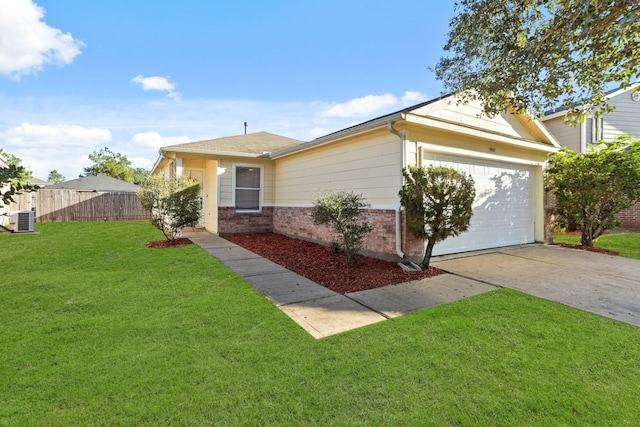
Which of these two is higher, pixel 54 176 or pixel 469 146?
pixel 54 176

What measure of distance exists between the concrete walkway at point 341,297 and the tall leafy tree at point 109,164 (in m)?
44.4

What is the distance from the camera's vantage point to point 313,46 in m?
9.90

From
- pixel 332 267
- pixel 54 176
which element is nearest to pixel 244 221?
pixel 332 267

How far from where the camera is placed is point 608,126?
13172mm

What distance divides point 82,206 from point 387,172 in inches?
731

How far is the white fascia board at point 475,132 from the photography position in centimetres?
616

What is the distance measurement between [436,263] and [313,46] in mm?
7998

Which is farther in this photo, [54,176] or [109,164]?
[54,176]

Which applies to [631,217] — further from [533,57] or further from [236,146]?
[236,146]

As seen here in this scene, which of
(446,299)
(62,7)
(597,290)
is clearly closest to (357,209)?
(446,299)

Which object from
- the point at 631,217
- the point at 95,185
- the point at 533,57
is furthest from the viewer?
the point at 95,185

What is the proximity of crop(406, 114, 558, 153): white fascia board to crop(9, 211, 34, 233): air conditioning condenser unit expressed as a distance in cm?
1456

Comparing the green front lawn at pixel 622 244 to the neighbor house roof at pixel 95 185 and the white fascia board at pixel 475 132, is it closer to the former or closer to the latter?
the white fascia board at pixel 475 132

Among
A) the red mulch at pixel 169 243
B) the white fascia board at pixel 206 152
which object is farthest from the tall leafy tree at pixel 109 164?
the red mulch at pixel 169 243
